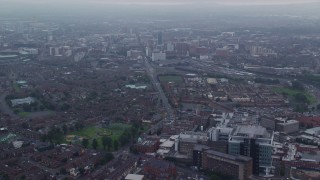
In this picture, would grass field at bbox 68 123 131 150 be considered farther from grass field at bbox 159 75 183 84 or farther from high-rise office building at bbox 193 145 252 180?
grass field at bbox 159 75 183 84

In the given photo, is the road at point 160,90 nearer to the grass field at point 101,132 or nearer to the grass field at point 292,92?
the grass field at point 101,132

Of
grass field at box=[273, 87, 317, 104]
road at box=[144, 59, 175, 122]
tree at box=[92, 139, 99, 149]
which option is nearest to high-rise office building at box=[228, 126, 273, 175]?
tree at box=[92, 139, 99, 149]

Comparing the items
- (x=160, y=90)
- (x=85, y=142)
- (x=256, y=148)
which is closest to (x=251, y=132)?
(x=256, y=148)

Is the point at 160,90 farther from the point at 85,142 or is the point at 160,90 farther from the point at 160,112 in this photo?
the point at 85,142

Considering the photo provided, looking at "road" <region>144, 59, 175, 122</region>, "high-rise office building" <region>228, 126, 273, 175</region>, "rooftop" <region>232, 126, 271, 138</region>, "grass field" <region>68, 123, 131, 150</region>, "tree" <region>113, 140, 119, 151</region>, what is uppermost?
"rooftop" <region>232, 126, 271, 138</region>

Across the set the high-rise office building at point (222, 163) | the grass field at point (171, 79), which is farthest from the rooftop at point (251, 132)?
the grass field at point (171, 79)

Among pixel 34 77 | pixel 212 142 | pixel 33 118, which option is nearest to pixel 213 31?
pixel 34 77
